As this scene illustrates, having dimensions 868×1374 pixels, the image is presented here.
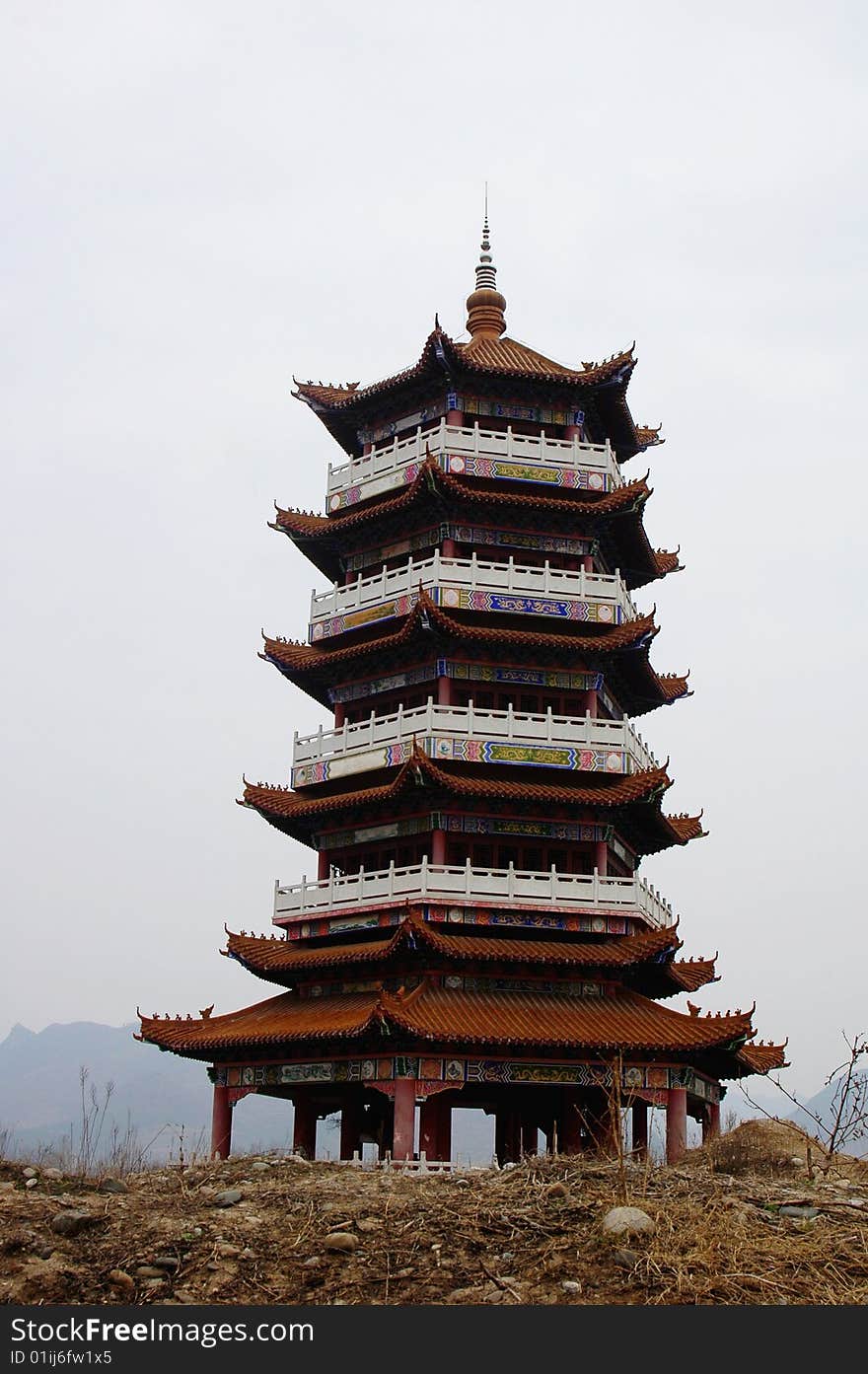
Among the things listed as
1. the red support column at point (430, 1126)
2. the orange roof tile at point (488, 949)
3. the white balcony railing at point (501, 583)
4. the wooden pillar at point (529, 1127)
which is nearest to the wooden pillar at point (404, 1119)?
the red support column at point (430, 1126)

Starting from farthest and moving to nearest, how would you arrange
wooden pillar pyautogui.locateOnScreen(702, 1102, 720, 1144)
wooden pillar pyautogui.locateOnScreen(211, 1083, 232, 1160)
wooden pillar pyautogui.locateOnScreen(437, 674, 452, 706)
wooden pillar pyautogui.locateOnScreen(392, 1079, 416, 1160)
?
1. wooden pillar pyautogui.locateOnScreen(702, 1102, 720, 1144)
2. wooden pillar pyautogui.locateOnScreen(437, 674, 452, 706)
3. wooden pillar pyautogui.locateOnScreen(211, 1083, 232, 1160)
4. wooden pillar pyautogui.locateOnScreen(392, 1079, 416, 1160)

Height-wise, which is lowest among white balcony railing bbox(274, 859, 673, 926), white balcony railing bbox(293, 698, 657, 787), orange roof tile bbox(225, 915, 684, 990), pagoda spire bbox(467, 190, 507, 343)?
orange roof tile bbox(225, 915, 684, 990)

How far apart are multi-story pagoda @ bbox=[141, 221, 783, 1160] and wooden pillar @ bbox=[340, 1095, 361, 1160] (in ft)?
0.21

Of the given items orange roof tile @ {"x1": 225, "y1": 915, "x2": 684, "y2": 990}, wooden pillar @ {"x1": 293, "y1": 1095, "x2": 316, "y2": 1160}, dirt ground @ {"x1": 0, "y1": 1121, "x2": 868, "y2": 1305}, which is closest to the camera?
dirt ground @ {"x1": 0, "y1": 1121, "x2": 868, "y2": 1305}

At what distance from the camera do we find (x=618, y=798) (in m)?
32.3

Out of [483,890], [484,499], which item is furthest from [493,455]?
[483,890]

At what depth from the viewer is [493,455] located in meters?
36.0

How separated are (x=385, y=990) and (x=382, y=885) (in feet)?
7.66

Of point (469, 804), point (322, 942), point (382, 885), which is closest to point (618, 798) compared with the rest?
point (469, 804)

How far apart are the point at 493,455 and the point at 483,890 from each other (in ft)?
36.6

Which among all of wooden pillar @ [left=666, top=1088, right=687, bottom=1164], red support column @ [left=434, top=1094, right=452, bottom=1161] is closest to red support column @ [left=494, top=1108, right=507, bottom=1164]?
red support column @ [left=434, top=1094, right=452, bottom=1161]

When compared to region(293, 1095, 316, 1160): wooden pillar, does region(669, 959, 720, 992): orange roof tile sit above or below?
above

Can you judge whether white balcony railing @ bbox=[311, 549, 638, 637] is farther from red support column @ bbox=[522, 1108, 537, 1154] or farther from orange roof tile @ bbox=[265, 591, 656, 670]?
red support column @ bbox=[522, 1108, 537, 1154]

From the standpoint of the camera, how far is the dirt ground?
49.9 feet
